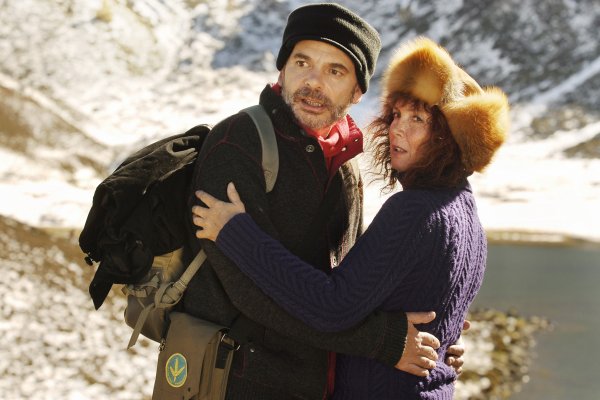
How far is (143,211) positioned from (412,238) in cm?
106

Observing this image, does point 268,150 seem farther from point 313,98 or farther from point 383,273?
point 383,273

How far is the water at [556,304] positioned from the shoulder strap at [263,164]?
33.1 ft

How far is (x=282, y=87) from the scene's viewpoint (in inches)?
131

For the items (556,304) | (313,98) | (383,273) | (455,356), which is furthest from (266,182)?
(556,304)

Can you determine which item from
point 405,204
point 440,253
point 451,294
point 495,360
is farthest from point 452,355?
point 495,360

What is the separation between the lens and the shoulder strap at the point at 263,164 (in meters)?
3.06

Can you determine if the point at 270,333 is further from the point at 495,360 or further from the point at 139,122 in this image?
the point at 139,122

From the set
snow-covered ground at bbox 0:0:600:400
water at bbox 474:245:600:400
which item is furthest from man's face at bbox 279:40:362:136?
water at bbox 474:245:600:400

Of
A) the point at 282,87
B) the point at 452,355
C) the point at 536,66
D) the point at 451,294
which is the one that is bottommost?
the point at 452,355

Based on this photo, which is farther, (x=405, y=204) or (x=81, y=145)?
(x=81, y=145)

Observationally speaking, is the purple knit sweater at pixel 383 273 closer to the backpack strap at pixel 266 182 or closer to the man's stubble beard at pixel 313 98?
the backpack strap at pixel 266 182

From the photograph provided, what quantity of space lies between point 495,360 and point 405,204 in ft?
41.1

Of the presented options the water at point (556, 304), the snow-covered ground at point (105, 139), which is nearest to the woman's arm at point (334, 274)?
the snow-covered ground at point (105, 139)

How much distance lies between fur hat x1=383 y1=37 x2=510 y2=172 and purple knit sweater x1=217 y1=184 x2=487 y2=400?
0.73 ft
